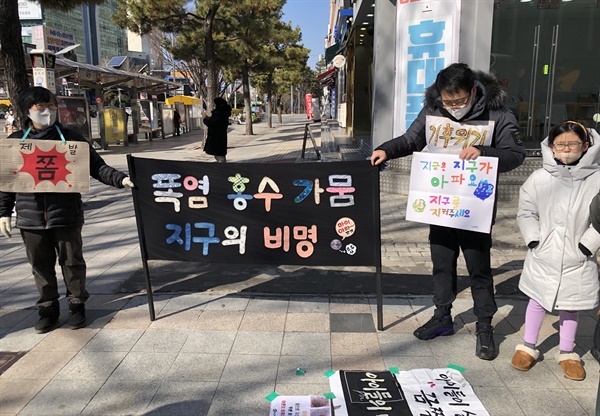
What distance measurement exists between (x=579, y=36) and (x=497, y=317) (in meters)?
8.20

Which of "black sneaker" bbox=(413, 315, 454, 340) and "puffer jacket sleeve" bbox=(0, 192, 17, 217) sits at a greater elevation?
"puffer jacket sleeve" bbox=(0, 192, 17, 217)

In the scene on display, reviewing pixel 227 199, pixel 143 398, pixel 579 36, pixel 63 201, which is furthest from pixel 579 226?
pixel 579 36

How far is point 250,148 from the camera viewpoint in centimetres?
1927

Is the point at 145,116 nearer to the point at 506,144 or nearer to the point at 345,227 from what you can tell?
the point at 345,227

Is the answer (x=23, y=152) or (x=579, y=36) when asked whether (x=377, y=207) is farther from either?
(x=579, y=36)

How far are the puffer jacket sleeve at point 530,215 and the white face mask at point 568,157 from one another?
7.4 inches

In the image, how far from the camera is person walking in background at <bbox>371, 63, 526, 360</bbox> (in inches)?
120

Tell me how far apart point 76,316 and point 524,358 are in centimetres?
334

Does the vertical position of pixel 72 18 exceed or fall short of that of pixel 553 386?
it exceeds it

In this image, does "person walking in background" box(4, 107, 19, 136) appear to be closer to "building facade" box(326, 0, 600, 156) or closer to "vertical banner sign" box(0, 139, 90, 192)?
"vertical banner sign" box(0, 139, 90, 192)

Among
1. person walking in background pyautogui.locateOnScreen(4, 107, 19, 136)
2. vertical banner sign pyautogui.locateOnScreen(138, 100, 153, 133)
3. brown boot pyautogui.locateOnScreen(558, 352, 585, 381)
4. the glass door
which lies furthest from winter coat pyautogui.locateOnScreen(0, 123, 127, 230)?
vertical banner sign pyautogui.locateOnScreen(138, 100, 153, 133)

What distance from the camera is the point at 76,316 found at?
3.78m

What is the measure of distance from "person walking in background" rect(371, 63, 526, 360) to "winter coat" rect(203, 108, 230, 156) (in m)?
7.84

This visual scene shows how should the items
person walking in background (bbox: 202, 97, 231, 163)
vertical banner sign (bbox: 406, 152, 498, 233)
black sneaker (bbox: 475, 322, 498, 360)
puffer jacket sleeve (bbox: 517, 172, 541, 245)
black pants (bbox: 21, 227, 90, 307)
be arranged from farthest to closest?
person walking in background (bbox: 202, 97, 231, 163), black pants (bbox: 21, 227, 90, 307), black sneaker (bbox: 475, 322, 498, 360), vertical banner sign (bbox: 406, 152, 498, 233), puffer jacket sleeve (bbox: 517, 172, 541, 245)
